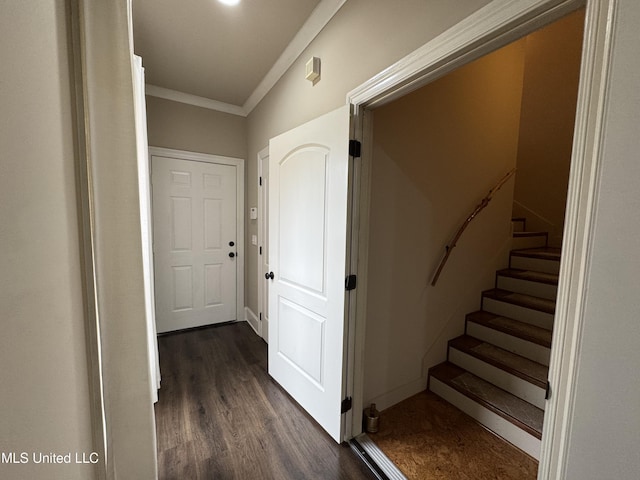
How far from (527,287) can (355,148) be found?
215cm

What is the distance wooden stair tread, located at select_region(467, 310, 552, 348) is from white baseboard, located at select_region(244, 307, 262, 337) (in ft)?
7.16

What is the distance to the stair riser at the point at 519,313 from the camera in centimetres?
205

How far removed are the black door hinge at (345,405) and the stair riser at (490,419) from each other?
3.02 ft

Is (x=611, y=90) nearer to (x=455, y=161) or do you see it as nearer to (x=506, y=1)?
(x=506, y=1)

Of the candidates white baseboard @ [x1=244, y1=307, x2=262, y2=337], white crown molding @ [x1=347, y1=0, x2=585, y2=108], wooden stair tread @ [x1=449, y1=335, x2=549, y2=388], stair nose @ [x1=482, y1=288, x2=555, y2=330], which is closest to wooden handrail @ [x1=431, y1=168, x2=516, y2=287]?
wooden stair tread @ [x1=449, y1=335, x2=549, y2=388]

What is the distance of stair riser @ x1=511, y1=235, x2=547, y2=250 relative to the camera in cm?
288

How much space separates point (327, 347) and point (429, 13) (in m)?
1.76

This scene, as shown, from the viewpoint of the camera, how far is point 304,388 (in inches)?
74.7

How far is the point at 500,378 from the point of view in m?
1.91

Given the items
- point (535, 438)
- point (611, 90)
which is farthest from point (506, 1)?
point (535, 438)

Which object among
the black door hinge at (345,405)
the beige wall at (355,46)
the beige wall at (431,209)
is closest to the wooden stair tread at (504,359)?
the beige wall at (431,209)

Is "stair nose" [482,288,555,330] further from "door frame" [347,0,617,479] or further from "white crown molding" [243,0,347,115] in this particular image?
"white crown molding" [243,0,347,115]

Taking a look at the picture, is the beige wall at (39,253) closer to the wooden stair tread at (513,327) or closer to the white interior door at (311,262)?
the white interior door at (311,262)

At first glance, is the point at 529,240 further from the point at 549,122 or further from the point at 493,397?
the point at 493,397
